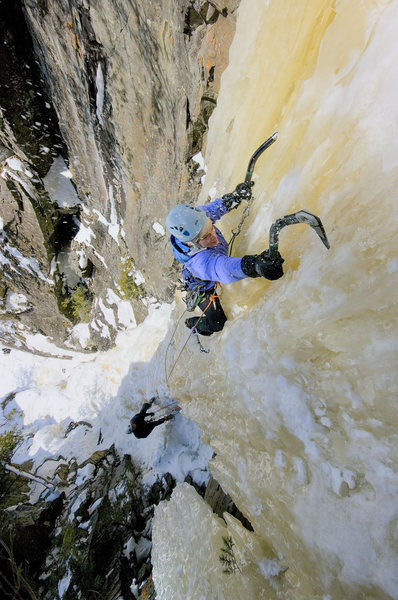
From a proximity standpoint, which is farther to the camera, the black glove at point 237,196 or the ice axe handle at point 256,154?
the black glove at point 237,196

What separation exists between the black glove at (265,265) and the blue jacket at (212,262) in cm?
12

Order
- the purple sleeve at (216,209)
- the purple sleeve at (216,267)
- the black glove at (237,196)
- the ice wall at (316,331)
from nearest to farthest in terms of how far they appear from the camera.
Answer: the ice wall at (316,331)
the purple sleeve at (216,267)
the black glove at (237,196)
the purple sleeve at (216,209)

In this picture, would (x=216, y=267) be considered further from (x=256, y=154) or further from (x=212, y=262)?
(x=256, y=154)

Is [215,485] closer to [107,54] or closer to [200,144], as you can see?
[200,144]

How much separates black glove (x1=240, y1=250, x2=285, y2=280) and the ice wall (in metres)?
0.15

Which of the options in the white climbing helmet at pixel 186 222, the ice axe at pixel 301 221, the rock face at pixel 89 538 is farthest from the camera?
the rock face at pixel 89 538

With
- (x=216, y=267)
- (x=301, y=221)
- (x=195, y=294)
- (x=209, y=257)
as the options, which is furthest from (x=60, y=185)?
(x=301, y=221)

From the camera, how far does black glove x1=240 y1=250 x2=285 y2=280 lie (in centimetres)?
181

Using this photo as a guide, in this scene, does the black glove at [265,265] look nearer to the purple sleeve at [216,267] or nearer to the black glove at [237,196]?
the purple sleeve at [216,267]

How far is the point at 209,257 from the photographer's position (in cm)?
240

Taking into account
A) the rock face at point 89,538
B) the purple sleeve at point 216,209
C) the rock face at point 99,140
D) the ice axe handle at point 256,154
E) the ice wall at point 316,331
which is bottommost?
the rock face at point 89,538

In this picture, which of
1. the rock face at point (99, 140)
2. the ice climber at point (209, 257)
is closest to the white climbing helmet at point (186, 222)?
the ice climber at point (209, 257)

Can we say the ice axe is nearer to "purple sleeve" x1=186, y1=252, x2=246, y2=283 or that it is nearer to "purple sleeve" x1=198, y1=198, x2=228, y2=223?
"purple sleeve" x1=186, y1=252, x2=246, y2=283

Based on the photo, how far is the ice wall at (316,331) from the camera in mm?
1405
